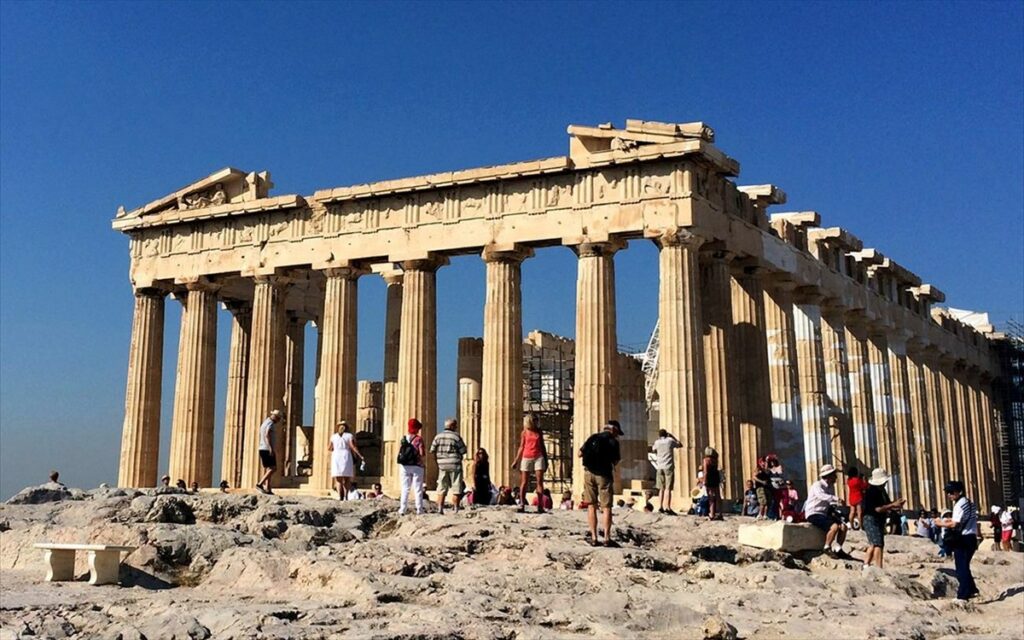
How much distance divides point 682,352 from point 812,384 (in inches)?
349

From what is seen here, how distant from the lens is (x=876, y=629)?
1280 cm

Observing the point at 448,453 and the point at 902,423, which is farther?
the point at 902,423

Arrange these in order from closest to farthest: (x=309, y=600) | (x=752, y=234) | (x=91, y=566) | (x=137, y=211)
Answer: (x=309, y=600) < (x=91, y=566) < (x=752, y=234) < (x=137, y=211)

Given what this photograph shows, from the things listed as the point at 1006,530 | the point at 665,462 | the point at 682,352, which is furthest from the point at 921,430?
the point at 665,462

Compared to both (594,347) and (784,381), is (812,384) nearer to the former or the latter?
(784,381)

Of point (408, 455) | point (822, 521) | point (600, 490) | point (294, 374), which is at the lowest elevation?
point (822, 521)

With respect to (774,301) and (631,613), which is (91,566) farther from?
(774,301)

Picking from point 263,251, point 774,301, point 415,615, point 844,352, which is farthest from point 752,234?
point 415,615

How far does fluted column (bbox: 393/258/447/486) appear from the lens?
3331 centimetres

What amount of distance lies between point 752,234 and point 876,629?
21507mm

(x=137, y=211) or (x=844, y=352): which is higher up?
(x=137, y=211)

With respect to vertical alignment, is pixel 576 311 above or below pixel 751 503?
above

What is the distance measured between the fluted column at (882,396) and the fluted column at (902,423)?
0.40m

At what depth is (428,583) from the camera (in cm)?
1302
